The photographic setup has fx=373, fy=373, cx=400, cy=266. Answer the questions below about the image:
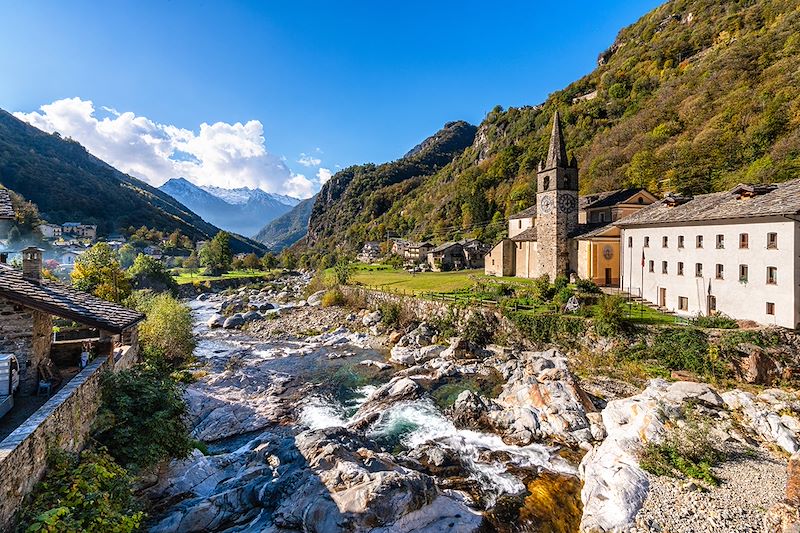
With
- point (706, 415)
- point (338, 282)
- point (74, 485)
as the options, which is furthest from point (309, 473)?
point (338, 282)

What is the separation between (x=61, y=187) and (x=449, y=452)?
508ft

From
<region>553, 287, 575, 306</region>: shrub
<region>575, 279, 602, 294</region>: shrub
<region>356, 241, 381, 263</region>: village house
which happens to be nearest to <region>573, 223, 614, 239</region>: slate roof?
<region>575, 279, 602, 294</region>: shrub

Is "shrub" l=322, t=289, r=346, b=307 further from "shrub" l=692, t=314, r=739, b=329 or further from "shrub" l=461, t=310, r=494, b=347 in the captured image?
"shrub" l=692, t=314, r=739, b=329

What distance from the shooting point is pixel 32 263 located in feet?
40.1

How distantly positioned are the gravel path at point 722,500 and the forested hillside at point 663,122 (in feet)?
132

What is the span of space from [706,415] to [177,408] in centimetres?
1893

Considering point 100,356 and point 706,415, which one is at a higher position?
point 100,356

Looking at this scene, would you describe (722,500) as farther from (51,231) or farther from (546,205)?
(51,231)

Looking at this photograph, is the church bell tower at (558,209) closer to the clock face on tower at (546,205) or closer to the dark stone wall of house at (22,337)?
the clock face on tower at (546,205)

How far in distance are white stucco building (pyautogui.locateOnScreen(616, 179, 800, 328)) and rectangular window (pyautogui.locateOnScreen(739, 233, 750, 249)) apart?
0.15 ft

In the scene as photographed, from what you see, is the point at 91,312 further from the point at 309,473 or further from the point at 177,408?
the point at 309,473

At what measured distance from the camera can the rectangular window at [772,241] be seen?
19562 mm

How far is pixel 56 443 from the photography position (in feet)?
26.3

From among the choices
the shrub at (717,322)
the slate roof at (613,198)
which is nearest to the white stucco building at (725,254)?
the shrub at (717,322)
